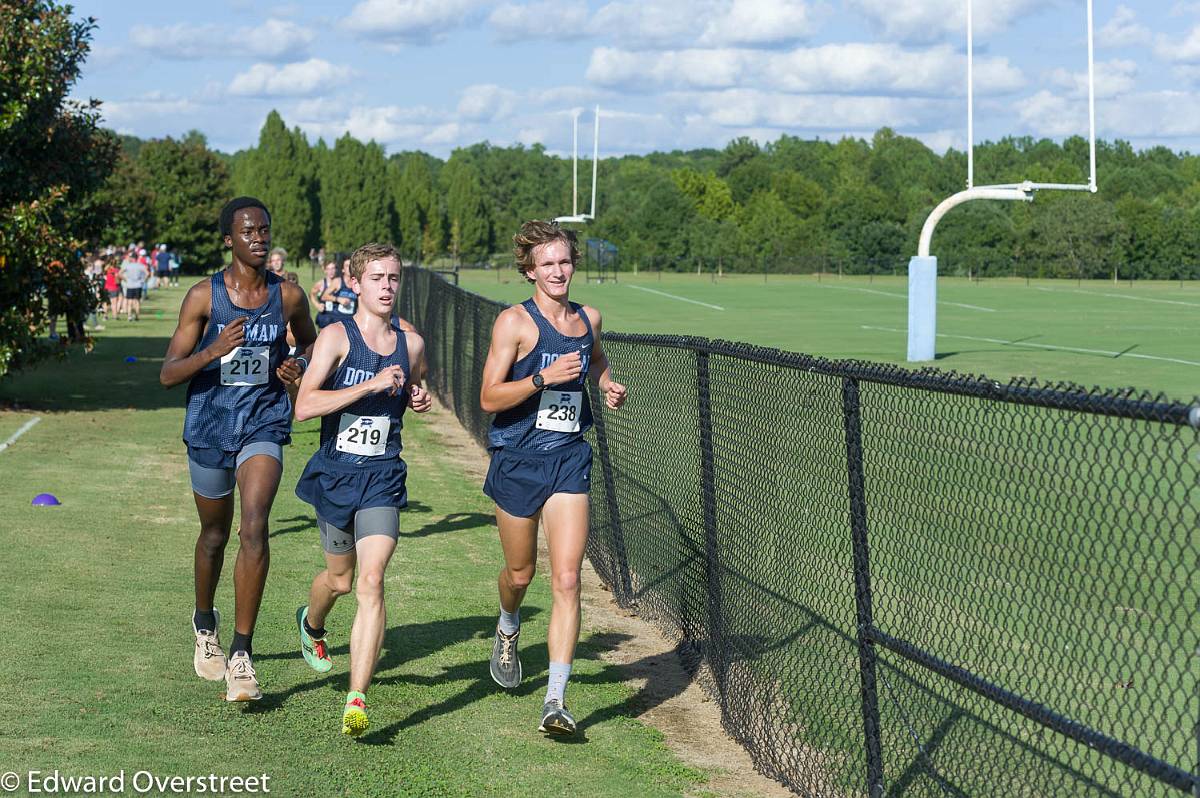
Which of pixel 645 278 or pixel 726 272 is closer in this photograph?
pixel 645 278

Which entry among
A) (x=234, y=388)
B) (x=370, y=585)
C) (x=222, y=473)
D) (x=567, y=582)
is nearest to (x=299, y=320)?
(x=234, y=388)

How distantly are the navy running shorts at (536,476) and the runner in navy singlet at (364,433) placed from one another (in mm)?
422

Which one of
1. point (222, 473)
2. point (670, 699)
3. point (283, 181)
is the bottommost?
point (670, 699)

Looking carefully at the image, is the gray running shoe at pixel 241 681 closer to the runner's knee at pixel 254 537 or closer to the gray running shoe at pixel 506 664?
the runner's knee at pixel 254 537

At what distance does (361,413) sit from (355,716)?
1.21m

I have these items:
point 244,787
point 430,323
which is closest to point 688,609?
point 244,787

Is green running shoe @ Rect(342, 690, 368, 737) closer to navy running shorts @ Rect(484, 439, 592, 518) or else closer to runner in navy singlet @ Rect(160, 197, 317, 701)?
runner in navy singlet @ Rect(160, 197, 317, 701)

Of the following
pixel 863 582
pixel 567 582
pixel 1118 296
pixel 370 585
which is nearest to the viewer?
pixel 863 582

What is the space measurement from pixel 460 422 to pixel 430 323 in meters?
6.21

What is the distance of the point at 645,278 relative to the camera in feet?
298

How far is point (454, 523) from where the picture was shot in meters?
12.4

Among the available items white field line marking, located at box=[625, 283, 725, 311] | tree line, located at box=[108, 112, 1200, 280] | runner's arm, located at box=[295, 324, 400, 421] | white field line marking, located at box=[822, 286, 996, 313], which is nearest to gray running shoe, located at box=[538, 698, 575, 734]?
runner's arm, located at box=[295, 324, 400, 421]

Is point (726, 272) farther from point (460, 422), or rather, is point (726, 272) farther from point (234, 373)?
point (234, 373)

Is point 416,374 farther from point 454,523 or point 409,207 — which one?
point 409,207
